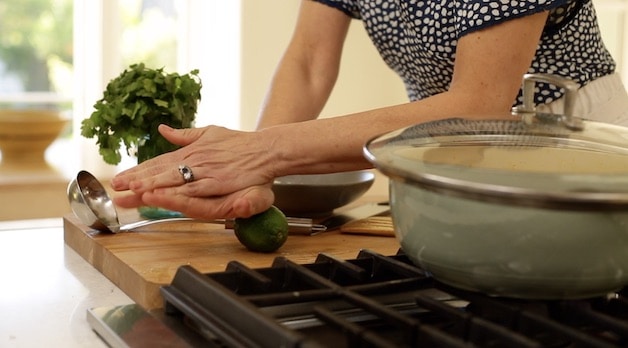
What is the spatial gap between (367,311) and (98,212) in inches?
22.7

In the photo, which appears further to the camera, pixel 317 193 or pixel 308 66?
pixel 308 66

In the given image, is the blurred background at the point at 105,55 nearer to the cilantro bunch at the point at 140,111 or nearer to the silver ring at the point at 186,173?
the cilantro bunch at the point at 140,111

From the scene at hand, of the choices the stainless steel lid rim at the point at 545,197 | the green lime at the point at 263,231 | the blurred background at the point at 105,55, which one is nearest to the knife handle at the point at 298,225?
the green lime at the point at 263,231

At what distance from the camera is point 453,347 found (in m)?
0.61

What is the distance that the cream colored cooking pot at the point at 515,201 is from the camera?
69cm

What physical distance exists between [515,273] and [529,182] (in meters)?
0.09

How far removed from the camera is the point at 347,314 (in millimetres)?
781

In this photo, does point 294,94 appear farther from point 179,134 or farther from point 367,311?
point 367,311

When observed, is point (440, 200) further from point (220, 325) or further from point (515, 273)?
point (220, 325)

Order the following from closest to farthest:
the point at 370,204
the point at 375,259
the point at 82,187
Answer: the point at 375,259, the point at 82,187, the point at 370,204

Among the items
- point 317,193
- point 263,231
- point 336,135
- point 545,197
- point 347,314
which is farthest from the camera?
point 317,193

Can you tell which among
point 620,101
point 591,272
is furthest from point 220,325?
point 620,101

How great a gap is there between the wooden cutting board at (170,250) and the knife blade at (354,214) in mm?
26

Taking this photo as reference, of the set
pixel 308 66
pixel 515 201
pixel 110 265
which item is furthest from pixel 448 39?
pixel 515 201
